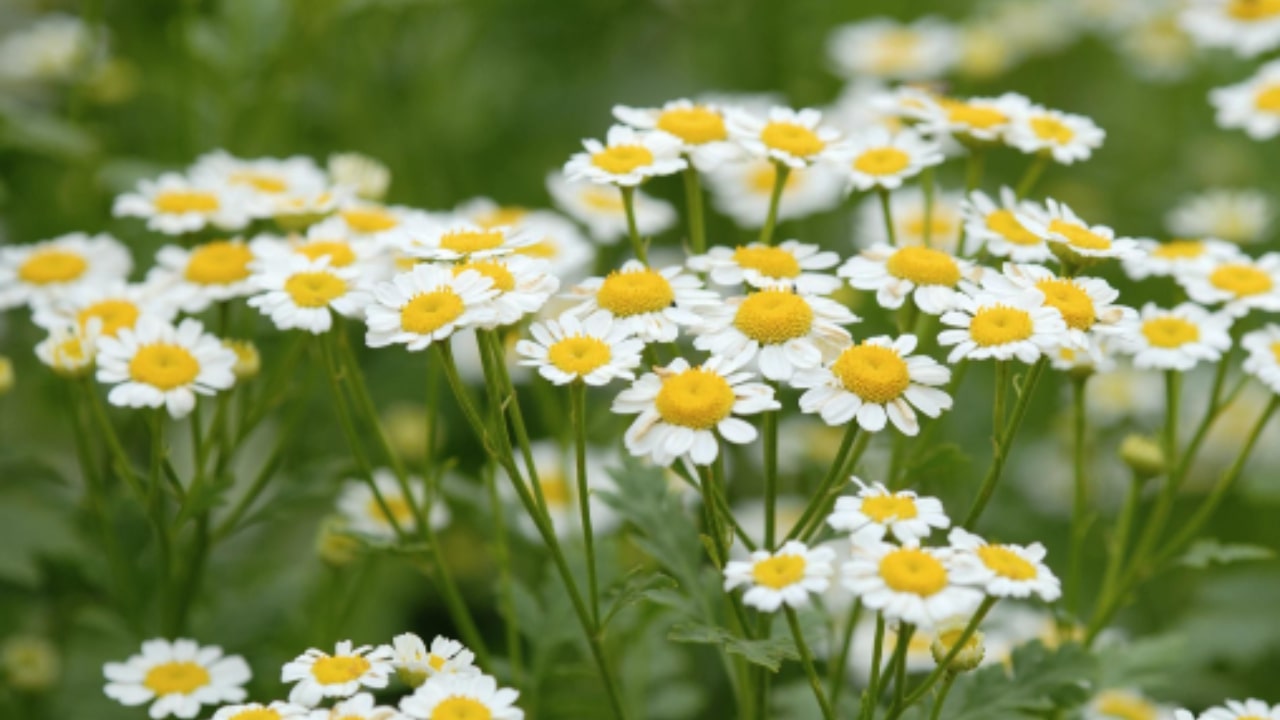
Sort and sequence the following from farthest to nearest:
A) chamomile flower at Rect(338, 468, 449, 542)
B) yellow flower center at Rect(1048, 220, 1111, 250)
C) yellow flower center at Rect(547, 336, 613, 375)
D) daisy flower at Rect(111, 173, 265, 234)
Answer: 1. chamomile flower at Rect(338, 468, 449, 542)
2. daisy flower at Rect(111, 173, 265, 234)
3. yellow flower center at Rect(1048, 220, 1111, 250)
4. yellow flower center at Rect(547, 336, 613, 375)

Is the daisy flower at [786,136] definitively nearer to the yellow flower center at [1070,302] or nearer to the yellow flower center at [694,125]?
the yellow flower center at [694,125]

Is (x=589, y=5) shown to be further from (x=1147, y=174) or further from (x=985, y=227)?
(x=985, y=227)

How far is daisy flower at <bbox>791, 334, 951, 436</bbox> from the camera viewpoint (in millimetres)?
1801

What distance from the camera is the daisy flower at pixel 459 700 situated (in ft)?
5.37

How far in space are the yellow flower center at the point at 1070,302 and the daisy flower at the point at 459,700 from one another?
82cm

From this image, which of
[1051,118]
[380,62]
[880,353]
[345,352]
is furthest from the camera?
[380,62]

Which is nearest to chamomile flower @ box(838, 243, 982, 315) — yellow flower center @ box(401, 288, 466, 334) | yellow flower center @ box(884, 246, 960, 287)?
yellow flower center @ box(884, 246, 960, 287)

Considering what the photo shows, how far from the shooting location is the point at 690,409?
5.75 ft

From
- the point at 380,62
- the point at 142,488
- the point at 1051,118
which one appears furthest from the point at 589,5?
the point at 142,488

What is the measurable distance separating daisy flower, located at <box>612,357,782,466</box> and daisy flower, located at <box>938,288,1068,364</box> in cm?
25

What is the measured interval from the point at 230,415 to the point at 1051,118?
2046 millimetres

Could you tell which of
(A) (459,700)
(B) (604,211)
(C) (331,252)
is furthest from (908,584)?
(B) (604,211)

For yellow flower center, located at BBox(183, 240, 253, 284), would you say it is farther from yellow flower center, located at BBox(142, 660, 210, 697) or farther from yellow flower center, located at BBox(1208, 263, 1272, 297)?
yellow flower center, located at BBox(1208, 263, 1272, 297)

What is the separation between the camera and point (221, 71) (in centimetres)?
317
